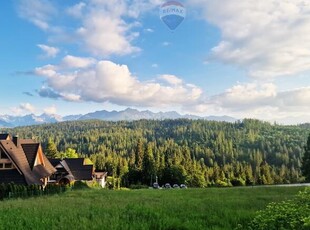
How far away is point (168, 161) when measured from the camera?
300ft

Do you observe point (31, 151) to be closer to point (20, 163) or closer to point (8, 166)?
point (20, 163)

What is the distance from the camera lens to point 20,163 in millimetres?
45062

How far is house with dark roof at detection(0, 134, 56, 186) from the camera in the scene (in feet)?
142

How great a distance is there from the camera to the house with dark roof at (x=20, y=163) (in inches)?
1706

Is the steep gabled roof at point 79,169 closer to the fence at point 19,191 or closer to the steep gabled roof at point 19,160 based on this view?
the steep gabled roof at point 19,160

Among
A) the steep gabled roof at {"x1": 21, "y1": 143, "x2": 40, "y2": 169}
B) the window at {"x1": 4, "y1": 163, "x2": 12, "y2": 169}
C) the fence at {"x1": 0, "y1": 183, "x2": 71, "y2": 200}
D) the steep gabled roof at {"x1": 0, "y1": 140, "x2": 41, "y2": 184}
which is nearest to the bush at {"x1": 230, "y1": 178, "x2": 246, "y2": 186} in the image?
the steep gabled roof at {"x1": 21, "y1": 143, "x2": 40, "y2": 169}

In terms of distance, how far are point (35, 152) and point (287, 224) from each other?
145 feet

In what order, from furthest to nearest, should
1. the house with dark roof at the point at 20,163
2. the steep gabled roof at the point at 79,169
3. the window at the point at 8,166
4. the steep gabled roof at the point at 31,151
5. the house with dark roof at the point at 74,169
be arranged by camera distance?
the steep gabled roof at the point at 79,169 → the house with dark roof at the point at 74,169 → the steep gabled roof at the point at 31,151 → the window at the point at 8,166 → the house with dark roof at the point at 20,163

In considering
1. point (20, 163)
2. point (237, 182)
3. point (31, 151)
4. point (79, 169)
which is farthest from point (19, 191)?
point (237, 182)

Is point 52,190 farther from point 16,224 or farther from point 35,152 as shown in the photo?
point 16,224

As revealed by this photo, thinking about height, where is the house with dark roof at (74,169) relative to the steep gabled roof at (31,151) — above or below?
below

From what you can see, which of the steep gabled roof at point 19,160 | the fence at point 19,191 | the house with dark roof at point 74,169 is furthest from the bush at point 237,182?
the fence at point 19,191

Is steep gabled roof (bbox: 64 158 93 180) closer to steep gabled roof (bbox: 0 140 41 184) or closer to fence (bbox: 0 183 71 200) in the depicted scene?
steep gabled roof (bbox: 0 140 41 184)

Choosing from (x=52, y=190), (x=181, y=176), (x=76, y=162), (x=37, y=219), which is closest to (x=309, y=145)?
(x=181, y=176)
